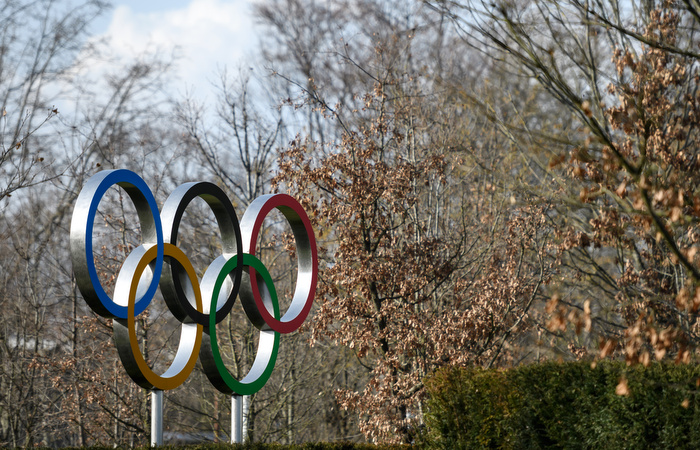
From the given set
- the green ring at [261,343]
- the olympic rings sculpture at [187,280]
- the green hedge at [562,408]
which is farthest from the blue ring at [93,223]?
the green hedge at [562,408]

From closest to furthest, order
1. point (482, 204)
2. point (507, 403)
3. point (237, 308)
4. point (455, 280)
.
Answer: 1. point (507, 403)
2. point (455, 280)
3. point (482, 204)
4. point (237, 308)

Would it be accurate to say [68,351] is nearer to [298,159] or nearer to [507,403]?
[298,159]

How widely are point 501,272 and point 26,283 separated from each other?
31.9 feet

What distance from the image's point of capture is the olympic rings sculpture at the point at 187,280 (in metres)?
6.59

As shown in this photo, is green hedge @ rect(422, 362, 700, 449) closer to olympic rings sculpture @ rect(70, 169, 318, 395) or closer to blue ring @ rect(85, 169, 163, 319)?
olympic rings sculpture @ rect(70, 169, 318, 395)

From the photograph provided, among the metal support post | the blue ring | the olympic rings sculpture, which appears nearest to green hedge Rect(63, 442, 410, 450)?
the metal support post

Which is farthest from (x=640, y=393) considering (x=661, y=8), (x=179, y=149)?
(x=179, y=149)

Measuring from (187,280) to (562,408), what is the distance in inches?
163

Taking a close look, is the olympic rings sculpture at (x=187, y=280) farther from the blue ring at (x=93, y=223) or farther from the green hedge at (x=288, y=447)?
the green hedge at (x=288, y=447)

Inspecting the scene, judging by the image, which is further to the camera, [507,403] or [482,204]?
[482,204]

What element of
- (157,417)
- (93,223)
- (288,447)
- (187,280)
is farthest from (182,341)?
(93,223)

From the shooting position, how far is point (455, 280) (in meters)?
10.9

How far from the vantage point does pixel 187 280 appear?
311 inches

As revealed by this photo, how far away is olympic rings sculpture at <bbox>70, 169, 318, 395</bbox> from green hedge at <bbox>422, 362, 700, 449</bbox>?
89.7 inches
